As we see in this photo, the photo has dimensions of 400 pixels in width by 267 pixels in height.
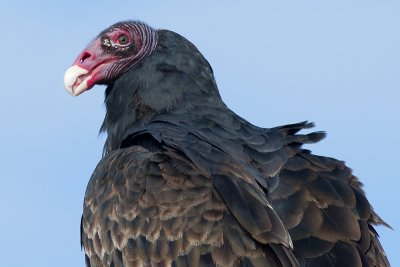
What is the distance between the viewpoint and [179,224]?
26.9ft

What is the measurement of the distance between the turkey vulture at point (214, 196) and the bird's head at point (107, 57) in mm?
532

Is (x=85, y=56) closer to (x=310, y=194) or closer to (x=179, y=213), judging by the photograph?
(x=179, y=213)

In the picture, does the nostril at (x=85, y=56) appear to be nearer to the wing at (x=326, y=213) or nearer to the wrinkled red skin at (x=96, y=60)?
the wrinkled red skin at (x=96, y=60)

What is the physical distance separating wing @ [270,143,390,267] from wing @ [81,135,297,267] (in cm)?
20

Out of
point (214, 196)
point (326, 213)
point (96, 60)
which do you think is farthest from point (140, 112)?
point (326, 213)

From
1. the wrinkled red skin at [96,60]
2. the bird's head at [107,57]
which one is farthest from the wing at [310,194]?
the wrinkled red skin at [96,60]

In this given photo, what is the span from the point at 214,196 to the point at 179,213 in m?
0.26

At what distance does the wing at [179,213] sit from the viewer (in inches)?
316

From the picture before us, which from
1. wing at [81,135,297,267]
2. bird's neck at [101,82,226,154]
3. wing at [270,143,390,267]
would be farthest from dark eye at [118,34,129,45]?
wing at [270,143,390,267]

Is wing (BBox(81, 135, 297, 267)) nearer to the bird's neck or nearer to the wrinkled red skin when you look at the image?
the bird's neck

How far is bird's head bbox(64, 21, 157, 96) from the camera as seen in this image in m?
10.1

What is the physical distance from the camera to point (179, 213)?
27.0 ft

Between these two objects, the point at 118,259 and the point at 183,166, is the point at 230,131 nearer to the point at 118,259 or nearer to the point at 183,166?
the point at 183,166

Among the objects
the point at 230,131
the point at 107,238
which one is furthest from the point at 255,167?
the point at 107,238
